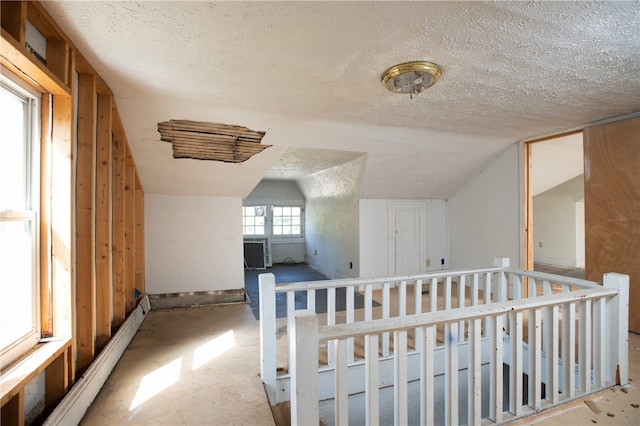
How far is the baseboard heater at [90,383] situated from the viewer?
5.13ft

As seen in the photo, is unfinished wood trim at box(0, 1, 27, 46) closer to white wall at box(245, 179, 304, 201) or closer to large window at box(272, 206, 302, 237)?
white wall at box(245, 179, 304, 201)

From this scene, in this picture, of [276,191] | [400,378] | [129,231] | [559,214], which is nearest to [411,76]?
[400,378]

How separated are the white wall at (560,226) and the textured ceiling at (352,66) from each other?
12.0 ft

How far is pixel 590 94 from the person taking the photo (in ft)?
7.57

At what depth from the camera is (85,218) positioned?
1861 millimetres

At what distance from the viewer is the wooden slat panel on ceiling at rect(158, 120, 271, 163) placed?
9.31 ft

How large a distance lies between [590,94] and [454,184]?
246 cm

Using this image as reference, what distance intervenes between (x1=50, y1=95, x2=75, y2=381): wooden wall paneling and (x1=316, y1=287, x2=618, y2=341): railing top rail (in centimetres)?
145

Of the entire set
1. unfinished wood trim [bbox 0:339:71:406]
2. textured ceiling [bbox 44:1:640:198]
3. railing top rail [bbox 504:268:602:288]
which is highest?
textured ceiling [bbox 44:1:640:198]

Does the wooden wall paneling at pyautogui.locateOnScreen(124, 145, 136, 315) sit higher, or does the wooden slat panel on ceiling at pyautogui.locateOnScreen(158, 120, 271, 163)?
the wooden slat panel on ceiling at pyautogui.locateOnScreen(158, 120, 271, 163)

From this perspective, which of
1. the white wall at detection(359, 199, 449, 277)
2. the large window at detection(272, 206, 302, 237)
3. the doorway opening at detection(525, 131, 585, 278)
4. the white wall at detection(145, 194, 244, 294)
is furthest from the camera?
the large window at detection(272, 206, 302, 237)

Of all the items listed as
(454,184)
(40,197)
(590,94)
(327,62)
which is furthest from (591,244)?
(40,197)

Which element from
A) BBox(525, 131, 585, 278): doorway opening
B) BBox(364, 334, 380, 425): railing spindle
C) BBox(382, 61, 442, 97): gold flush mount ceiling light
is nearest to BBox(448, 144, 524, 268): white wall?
BBox(525, 131, 585, 278): doorway opening

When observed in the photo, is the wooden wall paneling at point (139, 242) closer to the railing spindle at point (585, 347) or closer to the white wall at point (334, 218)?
the white wall at point (334, 218)
